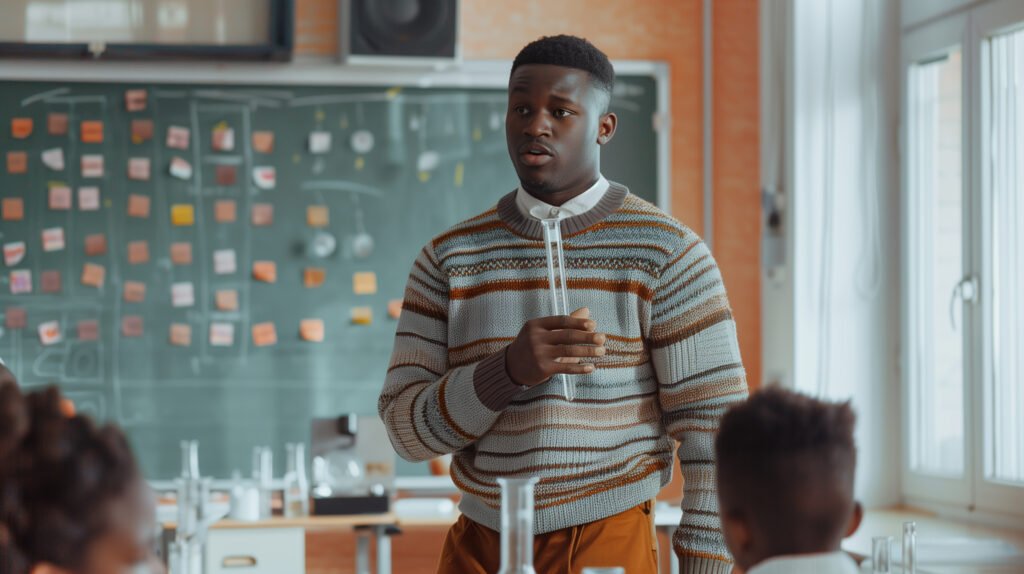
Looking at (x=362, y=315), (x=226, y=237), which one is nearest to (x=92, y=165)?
(x=226, y=237)

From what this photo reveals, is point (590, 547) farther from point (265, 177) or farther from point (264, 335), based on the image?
point (265, 177)

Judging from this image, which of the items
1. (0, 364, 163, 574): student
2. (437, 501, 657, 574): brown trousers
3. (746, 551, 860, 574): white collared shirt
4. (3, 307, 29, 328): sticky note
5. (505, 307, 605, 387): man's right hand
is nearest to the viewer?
(0, 364, 163, 574): student

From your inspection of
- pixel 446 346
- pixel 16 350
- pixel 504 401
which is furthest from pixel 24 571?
pixel 16 350

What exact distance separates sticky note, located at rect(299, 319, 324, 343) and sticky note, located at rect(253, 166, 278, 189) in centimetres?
51

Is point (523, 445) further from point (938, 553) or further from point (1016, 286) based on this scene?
point (1016, 286)

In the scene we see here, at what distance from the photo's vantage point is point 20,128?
14.2ft

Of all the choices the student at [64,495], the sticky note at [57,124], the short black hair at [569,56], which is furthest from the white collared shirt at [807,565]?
the sticky note at [57,124]

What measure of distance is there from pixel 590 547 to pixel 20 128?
343cm

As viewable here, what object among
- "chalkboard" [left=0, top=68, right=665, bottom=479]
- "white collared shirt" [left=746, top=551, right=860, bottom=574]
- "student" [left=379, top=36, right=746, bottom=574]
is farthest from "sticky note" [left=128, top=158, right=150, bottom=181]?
"white collared shirt" [left=746, top=551, right=860, bottom=574]

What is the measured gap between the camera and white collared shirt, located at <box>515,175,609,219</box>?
1.67 m

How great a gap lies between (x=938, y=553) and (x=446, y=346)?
1520mm

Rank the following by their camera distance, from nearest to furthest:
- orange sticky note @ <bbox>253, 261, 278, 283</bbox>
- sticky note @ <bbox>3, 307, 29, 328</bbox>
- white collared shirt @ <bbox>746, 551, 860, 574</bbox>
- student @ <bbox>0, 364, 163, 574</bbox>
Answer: student @ <bbox>0, 364, 163, 574</bbox>
white collared shirt @ <bbox>746, 551, 860, 574</bbox>
sticky note @ <bbox>3, 307, 29, 328</bbox>
orange sticky note @ <bbox>253, 261, 278, 283</bbox>

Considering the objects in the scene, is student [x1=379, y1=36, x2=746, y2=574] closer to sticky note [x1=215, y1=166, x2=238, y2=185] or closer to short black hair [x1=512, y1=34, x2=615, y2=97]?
short black hair [x1=512, y1=34, x2=615, y2=97]

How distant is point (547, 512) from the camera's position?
1575 mm
